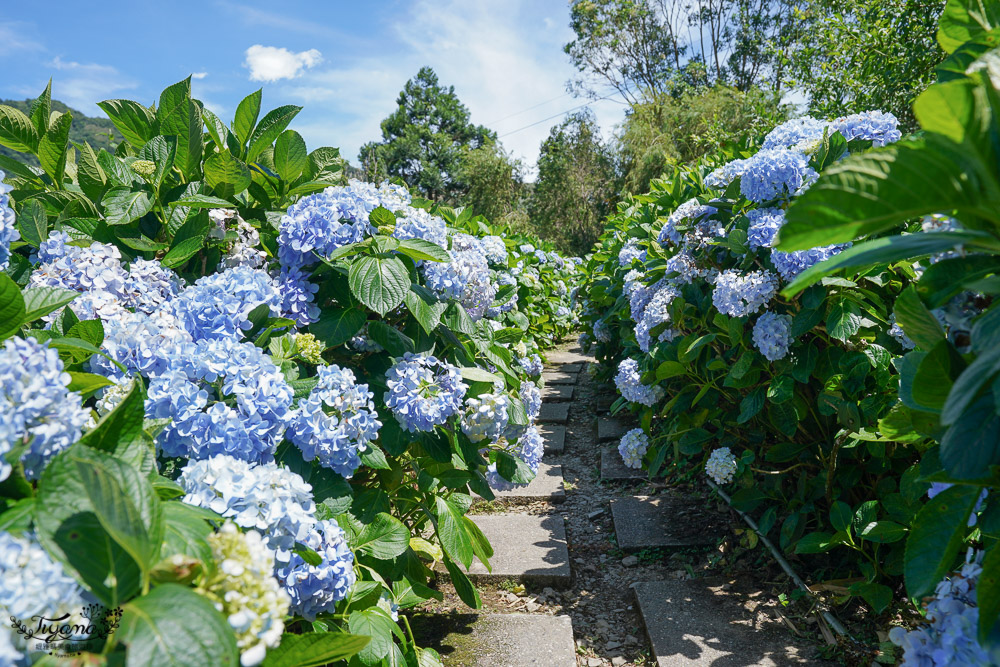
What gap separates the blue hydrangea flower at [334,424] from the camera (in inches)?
50.9

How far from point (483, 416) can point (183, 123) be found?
1256mm

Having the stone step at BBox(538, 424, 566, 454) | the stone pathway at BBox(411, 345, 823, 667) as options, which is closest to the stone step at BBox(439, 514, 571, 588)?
the stone pathway at BBox(411, 345, 823, 667)

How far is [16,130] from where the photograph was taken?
166cm

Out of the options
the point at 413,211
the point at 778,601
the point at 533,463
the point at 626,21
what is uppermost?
the point at 626,21

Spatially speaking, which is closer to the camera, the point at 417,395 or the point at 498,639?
the point at 417,395

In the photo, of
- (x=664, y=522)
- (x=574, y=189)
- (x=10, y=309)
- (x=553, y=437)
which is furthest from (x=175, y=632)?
(x=574, y=189)

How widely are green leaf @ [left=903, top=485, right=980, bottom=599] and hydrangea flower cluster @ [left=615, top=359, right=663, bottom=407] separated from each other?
205 centimetres

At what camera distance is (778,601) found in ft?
7.40

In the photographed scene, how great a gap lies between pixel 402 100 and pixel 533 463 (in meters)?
49.4

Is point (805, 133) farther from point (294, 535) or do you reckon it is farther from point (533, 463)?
point (294, 535)

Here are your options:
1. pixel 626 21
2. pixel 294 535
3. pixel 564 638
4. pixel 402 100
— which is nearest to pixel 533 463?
pixel 564 638

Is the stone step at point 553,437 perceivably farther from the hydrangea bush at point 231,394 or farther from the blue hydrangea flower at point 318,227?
the blue hydrangea flower at point 318,227

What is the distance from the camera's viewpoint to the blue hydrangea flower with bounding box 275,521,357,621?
3.48 ft

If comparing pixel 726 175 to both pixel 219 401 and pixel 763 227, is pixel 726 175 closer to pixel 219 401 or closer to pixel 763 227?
pixel 763 227
